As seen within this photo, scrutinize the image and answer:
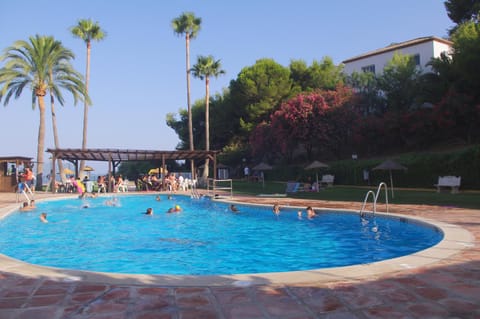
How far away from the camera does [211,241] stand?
1098 cm

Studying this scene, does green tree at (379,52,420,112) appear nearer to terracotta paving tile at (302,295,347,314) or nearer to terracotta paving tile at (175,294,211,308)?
terracotta paving tile at (302,295,347,314)

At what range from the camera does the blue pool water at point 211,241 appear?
27.8 feet

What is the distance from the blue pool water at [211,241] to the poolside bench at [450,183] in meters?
8.30

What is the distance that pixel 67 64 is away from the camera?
104 feet

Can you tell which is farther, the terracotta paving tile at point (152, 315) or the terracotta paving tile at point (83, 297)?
the terracotta paving tile at point (83, 297)

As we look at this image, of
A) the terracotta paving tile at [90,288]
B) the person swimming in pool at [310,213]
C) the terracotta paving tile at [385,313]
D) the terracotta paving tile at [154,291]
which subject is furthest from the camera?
the person swimming in pool at [310,213]

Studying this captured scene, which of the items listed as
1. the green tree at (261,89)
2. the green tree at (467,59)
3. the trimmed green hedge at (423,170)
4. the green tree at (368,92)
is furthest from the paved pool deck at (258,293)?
the green tree at (261,89)

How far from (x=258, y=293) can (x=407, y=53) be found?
40.1 metres

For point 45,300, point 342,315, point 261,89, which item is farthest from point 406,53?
point 45,300

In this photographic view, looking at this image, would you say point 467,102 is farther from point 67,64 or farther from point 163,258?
point 67,64

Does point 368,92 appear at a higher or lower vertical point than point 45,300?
higher

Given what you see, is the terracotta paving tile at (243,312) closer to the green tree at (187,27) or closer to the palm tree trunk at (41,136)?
the palm tree trunk at (41,136)

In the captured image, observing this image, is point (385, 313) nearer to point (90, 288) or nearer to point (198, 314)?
point (198, 314)

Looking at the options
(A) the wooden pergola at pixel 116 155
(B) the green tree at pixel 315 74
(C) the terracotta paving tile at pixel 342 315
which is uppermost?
(B) the green tree at pixel 315 74
